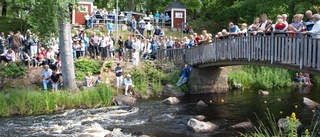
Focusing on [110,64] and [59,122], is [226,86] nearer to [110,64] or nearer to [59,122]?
[110,64]

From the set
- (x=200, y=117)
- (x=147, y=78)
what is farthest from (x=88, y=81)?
(x=200, y=117)

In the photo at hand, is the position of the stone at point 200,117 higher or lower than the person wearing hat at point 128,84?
lower

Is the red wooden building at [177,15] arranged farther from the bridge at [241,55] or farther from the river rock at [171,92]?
the river rock at [171,92]

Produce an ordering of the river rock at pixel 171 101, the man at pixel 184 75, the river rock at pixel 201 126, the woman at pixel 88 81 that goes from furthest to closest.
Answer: the man at pixel 184 75 → the woman at pixel 88 81 → the river rock at pixel 171 101 → the river rock at pixel 201 126

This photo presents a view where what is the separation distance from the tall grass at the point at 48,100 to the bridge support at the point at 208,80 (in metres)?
5.27

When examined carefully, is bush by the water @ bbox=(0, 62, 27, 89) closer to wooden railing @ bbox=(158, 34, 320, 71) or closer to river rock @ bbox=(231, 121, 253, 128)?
wooden railing @ bbox=(158, 34, 320, 71)

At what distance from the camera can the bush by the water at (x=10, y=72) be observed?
679 inches

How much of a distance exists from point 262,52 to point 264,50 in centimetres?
→ 16

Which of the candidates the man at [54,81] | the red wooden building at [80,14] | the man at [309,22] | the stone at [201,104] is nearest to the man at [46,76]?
the man at [54,81]

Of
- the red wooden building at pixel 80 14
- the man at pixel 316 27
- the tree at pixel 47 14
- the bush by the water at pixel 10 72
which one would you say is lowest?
the bush by the water at pixel 10 72

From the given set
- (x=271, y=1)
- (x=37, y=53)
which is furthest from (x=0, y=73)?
(x=271, y=1)

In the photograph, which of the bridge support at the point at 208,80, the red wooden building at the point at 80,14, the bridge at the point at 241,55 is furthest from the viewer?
the red wooden building at the point at 80,14

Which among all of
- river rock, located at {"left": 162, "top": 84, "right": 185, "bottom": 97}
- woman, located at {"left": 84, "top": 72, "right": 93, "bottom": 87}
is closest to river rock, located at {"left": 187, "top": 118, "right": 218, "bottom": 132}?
woman, located at {"left": 84, "top": 72, "right": 93, "bottom": 87}

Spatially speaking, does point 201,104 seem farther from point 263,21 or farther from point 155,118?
point 263,21
